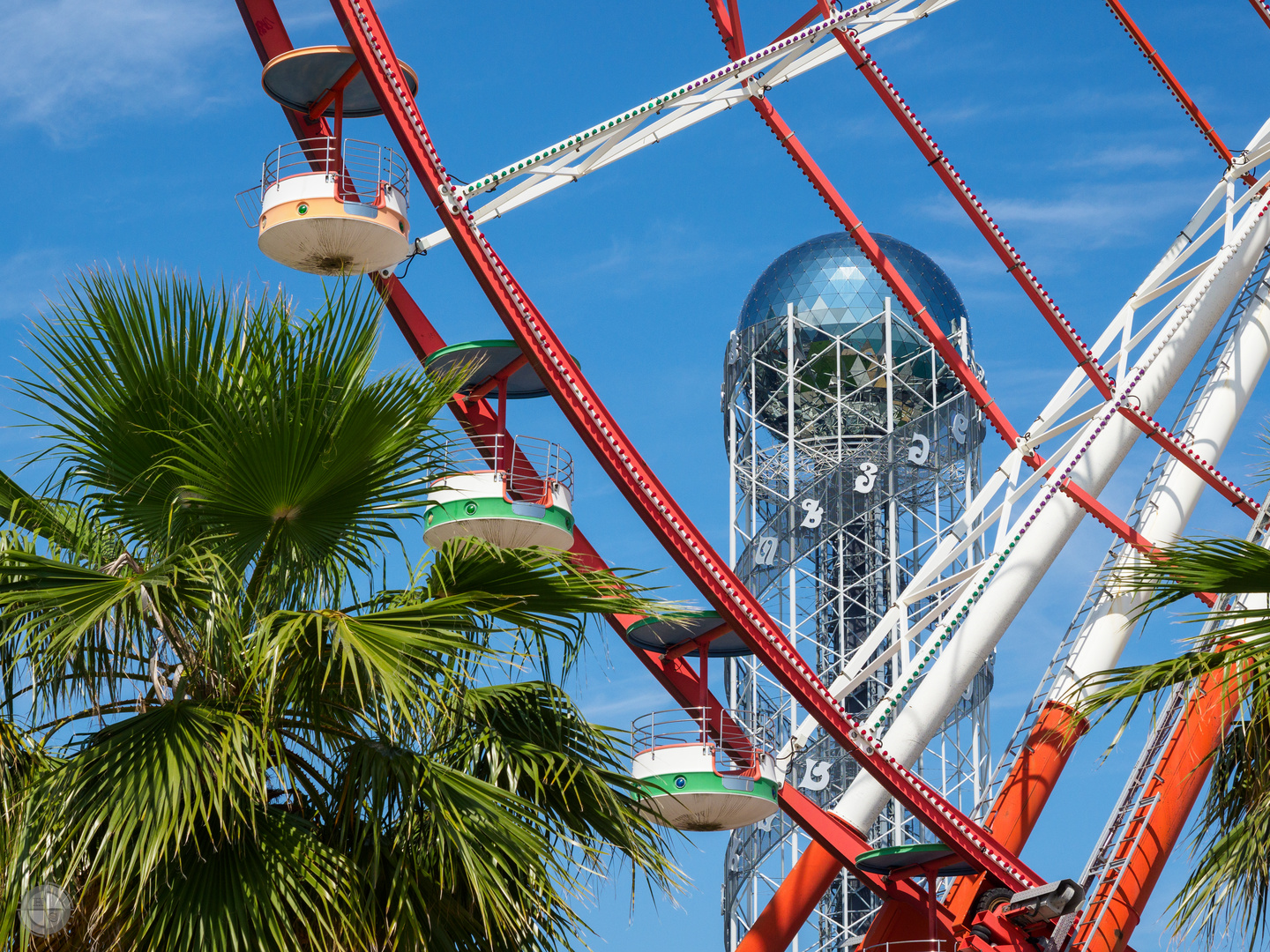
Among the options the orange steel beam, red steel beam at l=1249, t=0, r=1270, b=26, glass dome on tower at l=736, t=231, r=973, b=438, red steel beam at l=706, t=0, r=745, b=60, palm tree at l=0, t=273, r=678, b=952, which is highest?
glass dome on tower at l=736, t=231, r=973, b=438

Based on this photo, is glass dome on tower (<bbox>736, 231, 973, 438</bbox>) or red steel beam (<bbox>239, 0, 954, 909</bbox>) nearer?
red steel beam (<bbox>239, 0, 954, 909</bbox>)

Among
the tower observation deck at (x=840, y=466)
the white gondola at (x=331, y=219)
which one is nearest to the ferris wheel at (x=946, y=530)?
the white gondola at (x=331, y=219)

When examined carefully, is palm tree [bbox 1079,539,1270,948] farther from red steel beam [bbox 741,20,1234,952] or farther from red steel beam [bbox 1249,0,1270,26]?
red steel beam [bbox 1249,0,1270,26]

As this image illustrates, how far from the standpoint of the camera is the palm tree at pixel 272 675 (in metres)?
5.95

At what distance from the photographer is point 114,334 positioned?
6777mm

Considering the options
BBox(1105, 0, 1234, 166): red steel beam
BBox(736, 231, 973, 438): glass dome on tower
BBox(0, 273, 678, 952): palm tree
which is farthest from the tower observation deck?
BBox(0, 273, 678, 952): palm tree

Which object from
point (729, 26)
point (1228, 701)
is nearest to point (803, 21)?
point (729, 26)

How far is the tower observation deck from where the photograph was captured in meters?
38.7

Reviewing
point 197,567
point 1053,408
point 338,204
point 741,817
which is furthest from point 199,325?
point 1053,408

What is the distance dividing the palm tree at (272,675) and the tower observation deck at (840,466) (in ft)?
102

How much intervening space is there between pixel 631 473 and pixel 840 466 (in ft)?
82.4

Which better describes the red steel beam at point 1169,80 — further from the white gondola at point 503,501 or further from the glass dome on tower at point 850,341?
the glass dome on tower at point 850,341

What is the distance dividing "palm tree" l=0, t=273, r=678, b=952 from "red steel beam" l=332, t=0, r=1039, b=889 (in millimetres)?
8008

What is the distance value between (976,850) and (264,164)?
8800 millimetres
